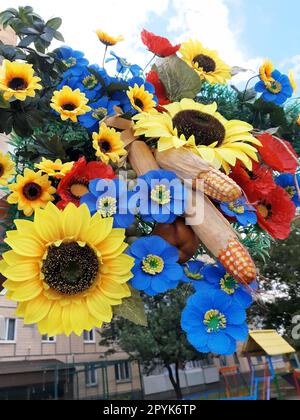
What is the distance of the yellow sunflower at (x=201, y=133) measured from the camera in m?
0.56

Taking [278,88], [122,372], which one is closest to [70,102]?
[278,88]

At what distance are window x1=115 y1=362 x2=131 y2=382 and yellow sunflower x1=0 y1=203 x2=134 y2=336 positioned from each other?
16380 millimetres

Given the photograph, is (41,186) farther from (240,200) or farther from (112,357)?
(112,357)

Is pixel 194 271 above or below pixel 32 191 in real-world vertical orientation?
below

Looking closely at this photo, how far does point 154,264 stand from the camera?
0.51m

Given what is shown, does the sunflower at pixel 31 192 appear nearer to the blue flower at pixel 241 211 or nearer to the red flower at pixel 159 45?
the blue flower at pixel 241 211

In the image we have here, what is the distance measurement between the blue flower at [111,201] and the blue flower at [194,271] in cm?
13

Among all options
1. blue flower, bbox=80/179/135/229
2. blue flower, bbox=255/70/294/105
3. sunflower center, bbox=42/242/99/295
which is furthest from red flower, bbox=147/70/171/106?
sunflower center, bbox=42/242/99/295

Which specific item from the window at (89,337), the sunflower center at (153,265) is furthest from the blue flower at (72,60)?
the window at (89,337)

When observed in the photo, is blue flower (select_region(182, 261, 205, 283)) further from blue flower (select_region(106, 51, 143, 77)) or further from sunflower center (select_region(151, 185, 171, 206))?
blue flower (select_region(106, 51, 143, 77))

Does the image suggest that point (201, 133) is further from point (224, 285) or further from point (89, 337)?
point (89, 337)

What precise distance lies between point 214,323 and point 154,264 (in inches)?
4.3

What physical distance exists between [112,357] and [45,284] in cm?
1737
